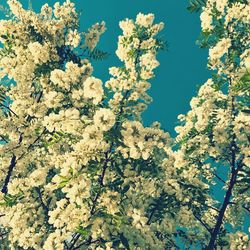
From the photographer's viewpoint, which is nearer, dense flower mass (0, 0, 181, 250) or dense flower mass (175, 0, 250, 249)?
dense flower mass (0, 0, 181, 250)

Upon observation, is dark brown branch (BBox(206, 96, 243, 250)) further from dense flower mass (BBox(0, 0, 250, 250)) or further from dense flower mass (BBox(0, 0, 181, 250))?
dense flower mass (BBox(0, 0, 181, 250))

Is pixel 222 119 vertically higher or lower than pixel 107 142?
higher

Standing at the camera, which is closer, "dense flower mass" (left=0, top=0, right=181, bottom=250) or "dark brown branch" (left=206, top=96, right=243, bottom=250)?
"dense flower mass" (left=0, top=0, right=181, bottom=250)

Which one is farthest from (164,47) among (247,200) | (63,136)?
(247,200)

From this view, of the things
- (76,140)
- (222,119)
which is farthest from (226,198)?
(76,140)

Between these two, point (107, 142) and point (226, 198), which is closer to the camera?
point (107, 142)

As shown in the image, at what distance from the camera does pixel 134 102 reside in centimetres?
920

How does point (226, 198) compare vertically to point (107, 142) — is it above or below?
above

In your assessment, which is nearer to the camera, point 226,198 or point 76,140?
point 76,140

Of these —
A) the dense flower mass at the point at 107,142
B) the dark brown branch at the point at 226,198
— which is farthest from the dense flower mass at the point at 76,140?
the dark brown branch at the point at 226,198

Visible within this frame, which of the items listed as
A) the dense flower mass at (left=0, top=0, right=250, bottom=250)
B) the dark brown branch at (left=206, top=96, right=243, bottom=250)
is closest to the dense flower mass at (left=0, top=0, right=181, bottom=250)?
the dense flower mass at (left=0, top=0, right=250, bottom=250)

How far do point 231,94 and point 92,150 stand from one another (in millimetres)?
4894

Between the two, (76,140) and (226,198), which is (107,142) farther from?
(226,198)

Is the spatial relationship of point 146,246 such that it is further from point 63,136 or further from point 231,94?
point 231,94
